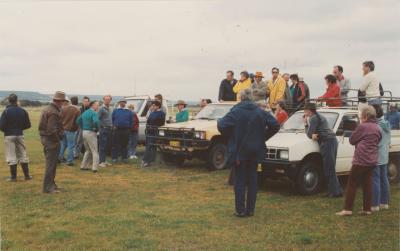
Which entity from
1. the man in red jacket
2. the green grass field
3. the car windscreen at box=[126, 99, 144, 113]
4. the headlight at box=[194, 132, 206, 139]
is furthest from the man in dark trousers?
the car windscreen at box=[126, 99, 144, 113]

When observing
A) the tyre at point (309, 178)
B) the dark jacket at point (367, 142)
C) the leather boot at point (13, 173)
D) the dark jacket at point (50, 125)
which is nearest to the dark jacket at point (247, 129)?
the dark jacket at point (367, 142)

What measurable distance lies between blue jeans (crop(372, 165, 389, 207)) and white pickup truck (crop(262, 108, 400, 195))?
147 centimetres

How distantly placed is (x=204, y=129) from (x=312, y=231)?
5.81m

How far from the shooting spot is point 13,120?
10.2 m

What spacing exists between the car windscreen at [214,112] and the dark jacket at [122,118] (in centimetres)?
203

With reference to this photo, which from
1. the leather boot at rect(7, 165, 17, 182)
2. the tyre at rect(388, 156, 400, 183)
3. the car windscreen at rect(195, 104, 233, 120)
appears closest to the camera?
the leather boot at rect(7, 165, 17, 182)

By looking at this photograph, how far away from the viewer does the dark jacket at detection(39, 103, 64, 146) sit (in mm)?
9141

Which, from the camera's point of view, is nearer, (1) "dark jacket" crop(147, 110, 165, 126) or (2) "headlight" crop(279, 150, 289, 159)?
(2) "headlight" crop(279, 150, 289, 159)

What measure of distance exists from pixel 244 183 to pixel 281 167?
1.83 meters

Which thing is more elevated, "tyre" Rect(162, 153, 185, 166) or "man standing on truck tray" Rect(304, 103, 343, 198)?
"man standing on truck tray" Rect(304, 103, 343, 198)

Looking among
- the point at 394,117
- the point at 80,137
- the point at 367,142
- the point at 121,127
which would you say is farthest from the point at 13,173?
the point at 394,117

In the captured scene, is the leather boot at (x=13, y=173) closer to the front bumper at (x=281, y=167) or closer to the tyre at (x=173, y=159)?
the tyre at (x=173, y=159)

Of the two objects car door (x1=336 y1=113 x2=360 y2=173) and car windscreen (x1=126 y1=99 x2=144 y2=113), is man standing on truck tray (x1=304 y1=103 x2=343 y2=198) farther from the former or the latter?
car windscreen (x1=126 y1=99 x2=144 y2=113)

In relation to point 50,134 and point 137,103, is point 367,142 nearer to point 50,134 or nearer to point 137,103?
point 50,134
